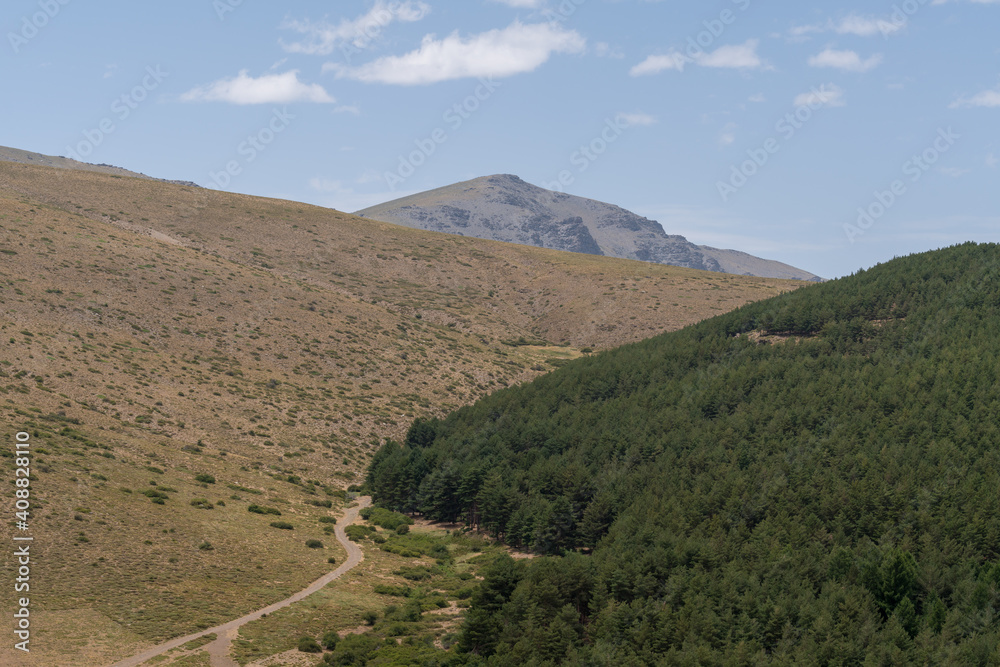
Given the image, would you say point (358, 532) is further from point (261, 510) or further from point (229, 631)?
point (229, 631)

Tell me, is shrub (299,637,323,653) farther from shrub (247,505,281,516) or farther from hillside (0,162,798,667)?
shrub (247,505,281,516)

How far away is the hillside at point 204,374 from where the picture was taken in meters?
64.6

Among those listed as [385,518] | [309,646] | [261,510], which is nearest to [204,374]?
[261,510]

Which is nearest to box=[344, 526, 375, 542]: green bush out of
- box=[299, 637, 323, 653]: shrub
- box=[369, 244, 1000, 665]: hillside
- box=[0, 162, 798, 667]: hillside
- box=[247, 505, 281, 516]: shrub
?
box=[0, 162, 798, 667]: hillside

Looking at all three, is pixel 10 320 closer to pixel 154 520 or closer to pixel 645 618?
pixel 154 520

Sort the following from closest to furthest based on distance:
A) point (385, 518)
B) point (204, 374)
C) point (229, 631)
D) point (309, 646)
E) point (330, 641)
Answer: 1. point (309, 646)
2. point (229, 631)
3. point (330, 641)
4. point (385, 518)
5. point (204, 374)

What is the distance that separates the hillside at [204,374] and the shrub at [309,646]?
21.3 feet

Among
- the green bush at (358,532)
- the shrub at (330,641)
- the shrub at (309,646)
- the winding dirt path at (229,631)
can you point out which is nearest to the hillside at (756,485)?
the shrub at (330,641)

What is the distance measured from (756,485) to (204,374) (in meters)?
79.1

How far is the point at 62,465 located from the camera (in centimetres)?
7538

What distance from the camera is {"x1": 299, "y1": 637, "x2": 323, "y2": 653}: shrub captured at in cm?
5628

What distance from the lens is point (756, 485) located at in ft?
265

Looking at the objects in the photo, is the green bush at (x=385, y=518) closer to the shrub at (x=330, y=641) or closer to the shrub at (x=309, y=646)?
the shrub at (x=330, y=641)

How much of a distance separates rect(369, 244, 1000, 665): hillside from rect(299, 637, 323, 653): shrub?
34.2 ft
